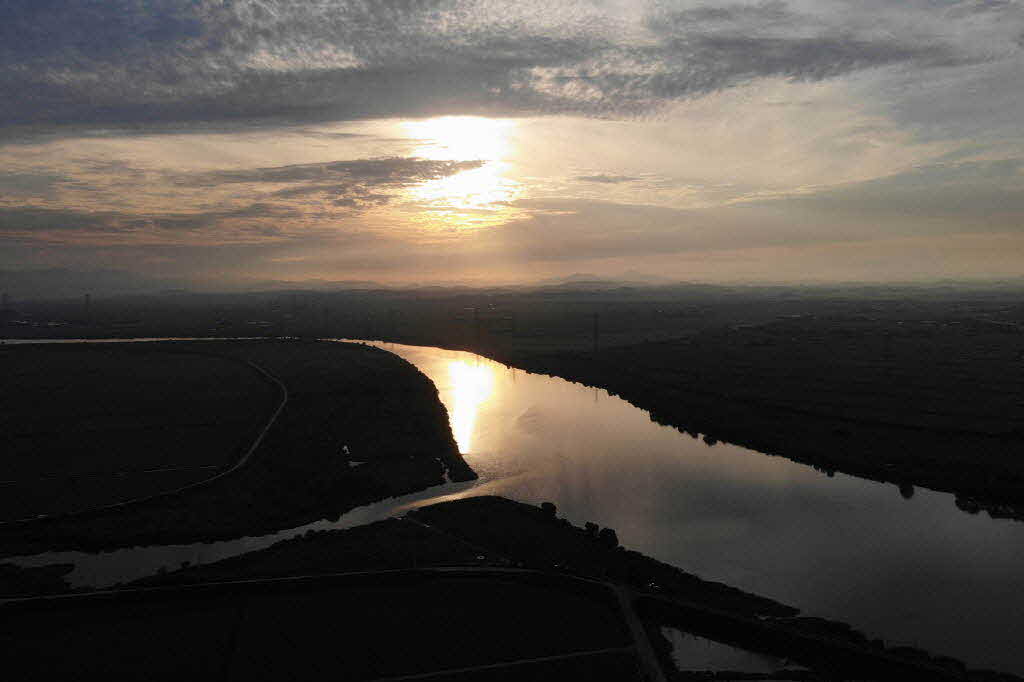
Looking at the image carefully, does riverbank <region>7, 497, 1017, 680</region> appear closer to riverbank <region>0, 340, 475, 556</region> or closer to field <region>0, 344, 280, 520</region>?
riverbank <region>0, 340, 475, 556</region>

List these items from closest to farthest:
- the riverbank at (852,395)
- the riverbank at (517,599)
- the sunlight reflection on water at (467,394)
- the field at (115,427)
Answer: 1. the riverbank at (517,599)
2. the field at (115,427)
3. the riverbank at (852,395)
4. the sunlight reflection on water at (467,394)

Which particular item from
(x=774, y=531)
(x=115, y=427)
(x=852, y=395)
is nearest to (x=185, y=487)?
(x=115, y=427)

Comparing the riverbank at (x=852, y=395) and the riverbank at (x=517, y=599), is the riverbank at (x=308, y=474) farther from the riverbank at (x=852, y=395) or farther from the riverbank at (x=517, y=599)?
the riverbank at (x=852, y=395)

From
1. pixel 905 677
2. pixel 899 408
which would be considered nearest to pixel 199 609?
pixel 905 677

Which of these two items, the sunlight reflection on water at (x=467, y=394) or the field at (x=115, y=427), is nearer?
the field at (x=115, y=427)

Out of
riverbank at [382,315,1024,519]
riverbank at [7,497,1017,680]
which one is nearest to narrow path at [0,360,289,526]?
riverbank at [7,497,1017,680]

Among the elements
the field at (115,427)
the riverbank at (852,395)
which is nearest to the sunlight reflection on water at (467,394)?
the riverbank at (852,395)

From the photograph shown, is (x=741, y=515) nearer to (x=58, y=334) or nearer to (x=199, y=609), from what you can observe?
(x=199, y=609)
